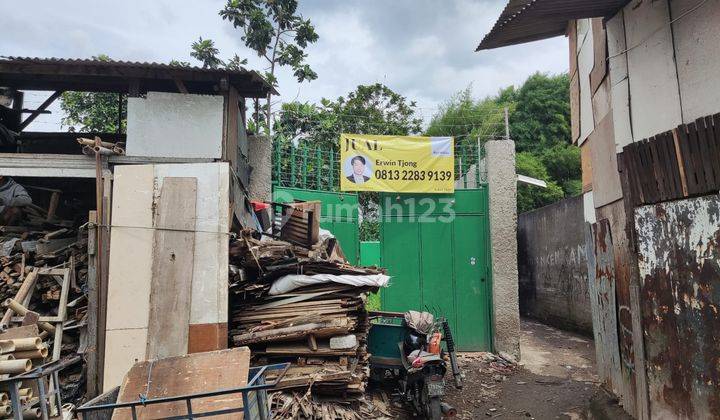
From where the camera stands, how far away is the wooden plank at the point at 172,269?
5.40 m

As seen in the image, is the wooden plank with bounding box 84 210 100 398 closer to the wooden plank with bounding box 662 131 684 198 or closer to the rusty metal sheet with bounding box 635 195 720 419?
the rusty metal sheet with bounding box 635 195 720 419

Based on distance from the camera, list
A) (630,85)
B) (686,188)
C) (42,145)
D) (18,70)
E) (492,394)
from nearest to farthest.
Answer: (686,188) < (630,85) < (18,70) < (492,394) < (42,145)

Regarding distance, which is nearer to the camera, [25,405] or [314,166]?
[25,405]

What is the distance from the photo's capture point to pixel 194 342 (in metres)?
5.41

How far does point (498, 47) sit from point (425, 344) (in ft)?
14.3

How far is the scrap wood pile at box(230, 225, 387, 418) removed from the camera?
17.9ft

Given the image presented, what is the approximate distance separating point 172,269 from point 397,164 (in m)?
5.22

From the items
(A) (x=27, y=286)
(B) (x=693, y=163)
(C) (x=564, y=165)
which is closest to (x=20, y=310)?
(A) (x=27, y=286)

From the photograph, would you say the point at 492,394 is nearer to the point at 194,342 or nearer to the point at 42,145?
the point at 194,342

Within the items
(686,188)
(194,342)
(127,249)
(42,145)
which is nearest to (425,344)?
(194,342)

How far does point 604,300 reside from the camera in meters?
5.69

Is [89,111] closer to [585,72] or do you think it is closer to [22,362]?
[22,362]

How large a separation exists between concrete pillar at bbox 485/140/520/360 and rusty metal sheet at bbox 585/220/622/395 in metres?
2.94

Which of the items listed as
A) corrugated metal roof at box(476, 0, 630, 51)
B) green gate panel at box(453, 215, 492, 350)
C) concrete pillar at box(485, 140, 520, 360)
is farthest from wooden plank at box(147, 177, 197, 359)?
concrete pillar at box(485, 140, 520, 360)
